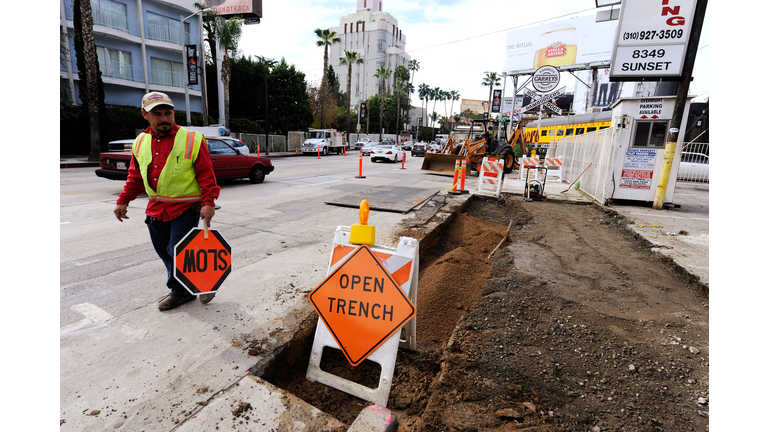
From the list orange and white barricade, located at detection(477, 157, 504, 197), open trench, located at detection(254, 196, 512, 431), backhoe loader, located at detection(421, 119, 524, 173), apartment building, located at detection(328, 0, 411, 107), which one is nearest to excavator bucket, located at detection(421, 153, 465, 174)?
backhoe loader, located at detection(421, 119, 524, 173)

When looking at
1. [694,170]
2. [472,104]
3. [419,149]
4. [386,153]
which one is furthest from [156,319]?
[472,104]

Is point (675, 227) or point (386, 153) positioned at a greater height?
point (386, 153)

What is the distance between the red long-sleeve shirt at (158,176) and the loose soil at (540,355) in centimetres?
144

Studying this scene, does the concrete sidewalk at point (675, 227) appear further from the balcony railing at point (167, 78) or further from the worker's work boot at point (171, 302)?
the balcony railing at point (167, 78)

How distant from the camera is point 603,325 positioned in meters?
3.45

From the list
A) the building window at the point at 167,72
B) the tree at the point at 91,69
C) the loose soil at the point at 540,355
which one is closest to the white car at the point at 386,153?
the tree at the point at 91,69

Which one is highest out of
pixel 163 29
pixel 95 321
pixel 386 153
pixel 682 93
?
pixel 163 29

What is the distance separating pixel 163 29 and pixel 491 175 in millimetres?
30174

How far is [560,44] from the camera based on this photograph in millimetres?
48906

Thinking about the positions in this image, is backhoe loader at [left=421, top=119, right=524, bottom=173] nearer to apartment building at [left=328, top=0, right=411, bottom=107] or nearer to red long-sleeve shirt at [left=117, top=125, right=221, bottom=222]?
red long-sleeve shirt at [left=117, top=125, right=221, bottom=222]

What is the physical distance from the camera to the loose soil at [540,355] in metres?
2.41

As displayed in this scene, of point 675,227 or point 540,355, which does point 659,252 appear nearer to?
point 675,227

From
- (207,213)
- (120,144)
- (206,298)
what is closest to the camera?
(207,213)

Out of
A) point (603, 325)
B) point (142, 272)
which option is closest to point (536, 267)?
point (603, 325)
